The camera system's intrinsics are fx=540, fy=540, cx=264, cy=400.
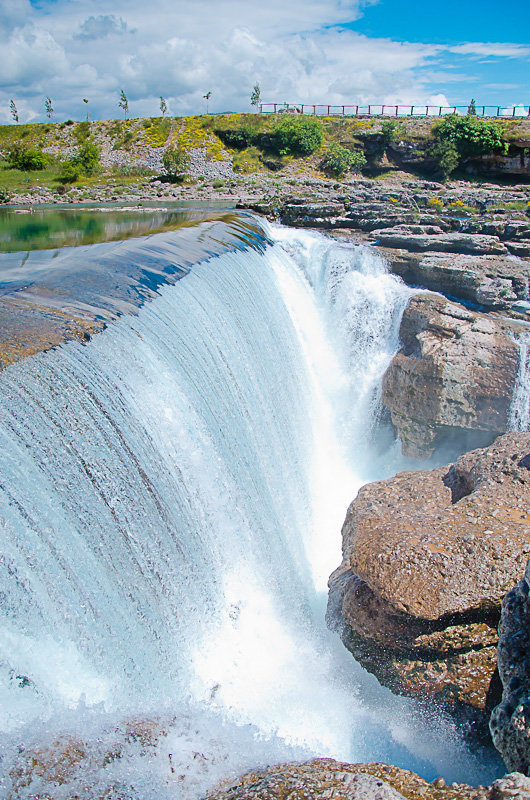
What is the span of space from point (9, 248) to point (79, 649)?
12538 millimetres

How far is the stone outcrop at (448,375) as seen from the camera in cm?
952

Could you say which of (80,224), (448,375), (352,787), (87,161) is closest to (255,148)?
(87,161)

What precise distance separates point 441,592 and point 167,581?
267 centimetres

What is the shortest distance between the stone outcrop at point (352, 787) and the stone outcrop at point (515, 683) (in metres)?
0.39

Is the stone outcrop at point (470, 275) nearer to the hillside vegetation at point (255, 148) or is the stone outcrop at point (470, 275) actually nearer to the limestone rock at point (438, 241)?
the limestone rock at point (438, 241)

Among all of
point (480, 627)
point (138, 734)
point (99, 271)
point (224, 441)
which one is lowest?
point (138, 734)

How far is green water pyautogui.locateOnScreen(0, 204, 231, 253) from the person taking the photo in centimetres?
1506

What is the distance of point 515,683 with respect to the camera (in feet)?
13.2

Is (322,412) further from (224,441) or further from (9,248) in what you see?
(9,248)

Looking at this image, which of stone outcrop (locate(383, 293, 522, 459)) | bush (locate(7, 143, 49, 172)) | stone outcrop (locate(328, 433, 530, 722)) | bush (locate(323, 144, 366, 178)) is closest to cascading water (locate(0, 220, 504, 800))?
stone outcrop (locate(328, 433, 530, 722))

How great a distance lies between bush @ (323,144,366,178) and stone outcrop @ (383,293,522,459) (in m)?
35.1

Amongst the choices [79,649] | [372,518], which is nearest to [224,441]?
[372,518]

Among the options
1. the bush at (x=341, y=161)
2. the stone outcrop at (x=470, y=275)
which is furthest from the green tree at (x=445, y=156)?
the stone outcrop at (x=470, y=275)

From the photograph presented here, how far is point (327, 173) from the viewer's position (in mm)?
42594
